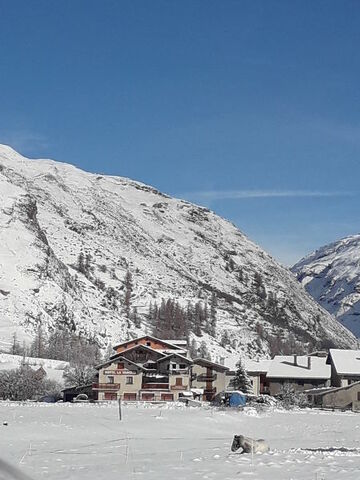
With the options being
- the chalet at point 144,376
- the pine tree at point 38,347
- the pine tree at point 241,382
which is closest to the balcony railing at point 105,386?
the chalet at point 144,376

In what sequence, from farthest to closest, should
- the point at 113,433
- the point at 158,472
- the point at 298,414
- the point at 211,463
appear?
1. the point at 298,414
2. the point at 113,433
3. the point at 211,463
4. the point at 158,472

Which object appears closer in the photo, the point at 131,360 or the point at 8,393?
the point at 8,393

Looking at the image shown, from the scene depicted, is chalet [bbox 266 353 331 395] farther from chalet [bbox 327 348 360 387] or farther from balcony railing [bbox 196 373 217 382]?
balcony railing [bbox 196 373 217 382]

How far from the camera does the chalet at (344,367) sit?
336 feet

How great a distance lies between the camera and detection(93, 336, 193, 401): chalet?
88.6m

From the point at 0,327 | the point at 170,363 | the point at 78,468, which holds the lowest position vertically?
the point at 78,468

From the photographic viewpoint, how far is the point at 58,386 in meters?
98.2

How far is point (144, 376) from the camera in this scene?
299 feet

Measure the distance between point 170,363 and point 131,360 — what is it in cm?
561

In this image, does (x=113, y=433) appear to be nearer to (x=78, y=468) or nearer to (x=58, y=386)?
(x=78, y=468)

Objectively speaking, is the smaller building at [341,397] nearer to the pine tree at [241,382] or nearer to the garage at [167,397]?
the pine tree at [241,382]

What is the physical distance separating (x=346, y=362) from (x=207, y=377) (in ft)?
78.3

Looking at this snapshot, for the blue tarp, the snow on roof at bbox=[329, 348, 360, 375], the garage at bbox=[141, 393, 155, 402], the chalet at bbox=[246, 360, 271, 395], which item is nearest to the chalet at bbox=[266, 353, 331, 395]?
the chalet at bbox=[246, 360, 271, 395]

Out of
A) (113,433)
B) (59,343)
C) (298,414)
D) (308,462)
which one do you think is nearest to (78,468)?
(308,462)
